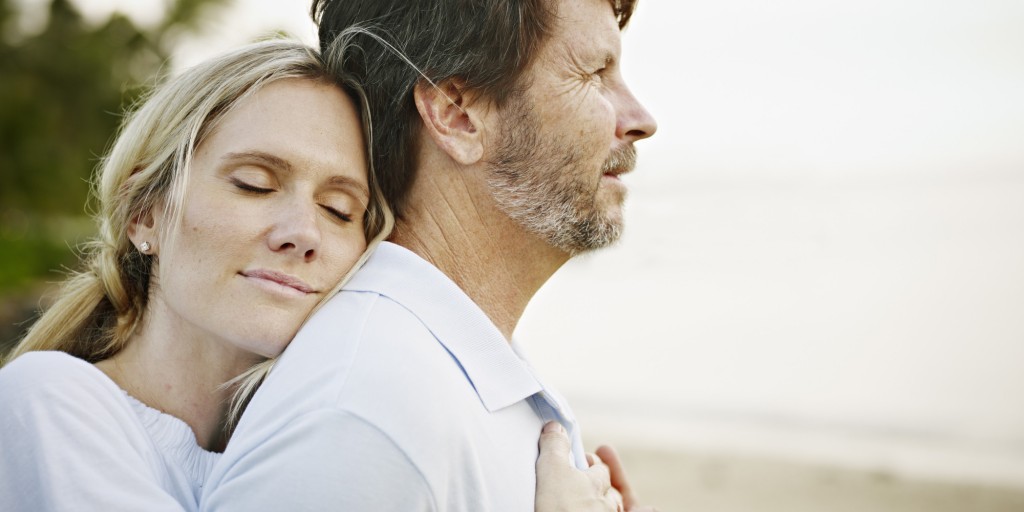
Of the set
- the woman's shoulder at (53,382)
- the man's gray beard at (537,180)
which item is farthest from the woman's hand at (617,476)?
the woman's shoulder at (53,382)

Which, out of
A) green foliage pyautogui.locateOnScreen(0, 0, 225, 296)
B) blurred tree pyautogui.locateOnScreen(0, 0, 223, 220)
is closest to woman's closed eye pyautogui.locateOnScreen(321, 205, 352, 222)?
green foliage pyautogui.locateOnScreen(0, 0, 225, 296)

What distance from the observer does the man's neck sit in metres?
2.33

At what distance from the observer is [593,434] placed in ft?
32.6

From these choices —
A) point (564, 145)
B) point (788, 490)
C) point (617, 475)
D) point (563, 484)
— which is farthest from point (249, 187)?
point (788, 490)

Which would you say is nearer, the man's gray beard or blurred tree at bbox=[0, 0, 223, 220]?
the man's gray beard

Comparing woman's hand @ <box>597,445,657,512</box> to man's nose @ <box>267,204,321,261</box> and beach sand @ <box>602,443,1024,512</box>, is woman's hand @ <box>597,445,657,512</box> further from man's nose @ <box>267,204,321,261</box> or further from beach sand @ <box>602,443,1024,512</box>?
beach sand @ <box>602,443,1024,512</box>

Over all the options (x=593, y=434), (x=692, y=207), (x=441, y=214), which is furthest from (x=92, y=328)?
(x=692, y=207)

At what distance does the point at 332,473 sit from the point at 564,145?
1.14 m

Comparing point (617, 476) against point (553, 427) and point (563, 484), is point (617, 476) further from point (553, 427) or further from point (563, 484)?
point (563, 484)

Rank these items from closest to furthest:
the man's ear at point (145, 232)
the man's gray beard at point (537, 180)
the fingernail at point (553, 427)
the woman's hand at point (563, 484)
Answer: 1. the woman's hand at point (563, 484)
2. the fingernail at point (553, 427)
3. the man's ear at point (145, 232)
4. the man's gray beard at point (537, 180)

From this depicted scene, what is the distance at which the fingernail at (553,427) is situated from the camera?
80.9 inches

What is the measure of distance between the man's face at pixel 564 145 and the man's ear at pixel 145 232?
0.85 metres

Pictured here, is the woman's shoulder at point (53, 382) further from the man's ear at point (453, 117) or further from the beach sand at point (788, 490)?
the beach sand at point (788, 490)

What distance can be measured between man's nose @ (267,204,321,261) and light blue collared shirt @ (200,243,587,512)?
13 centimetres
